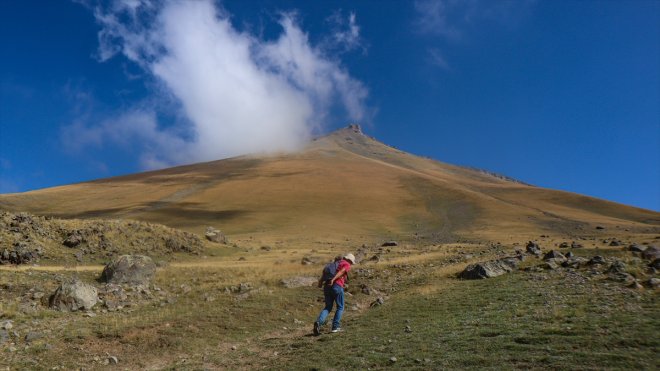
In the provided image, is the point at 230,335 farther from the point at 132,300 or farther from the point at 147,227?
the point at 147,227

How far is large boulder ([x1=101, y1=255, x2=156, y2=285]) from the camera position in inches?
896

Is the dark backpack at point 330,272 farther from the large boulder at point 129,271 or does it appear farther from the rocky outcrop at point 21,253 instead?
the rocky outcrop at point 21,253

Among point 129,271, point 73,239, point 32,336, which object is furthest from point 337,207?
point 32,336

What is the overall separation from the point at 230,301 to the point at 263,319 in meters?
3.06

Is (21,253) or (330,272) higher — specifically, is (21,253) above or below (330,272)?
below

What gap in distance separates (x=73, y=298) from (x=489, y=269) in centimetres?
2066

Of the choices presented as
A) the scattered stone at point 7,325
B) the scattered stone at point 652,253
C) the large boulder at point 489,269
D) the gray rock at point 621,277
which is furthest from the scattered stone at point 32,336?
the scattered stone at point 652,253

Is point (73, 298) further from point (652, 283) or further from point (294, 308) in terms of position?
point (652, 283)

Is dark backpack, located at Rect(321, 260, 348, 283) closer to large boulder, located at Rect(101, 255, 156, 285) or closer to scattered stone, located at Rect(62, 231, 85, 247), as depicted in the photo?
large boulder, located at Rect(101, 255, 156, 285)

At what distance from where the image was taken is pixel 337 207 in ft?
322

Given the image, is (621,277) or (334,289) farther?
(621,277)

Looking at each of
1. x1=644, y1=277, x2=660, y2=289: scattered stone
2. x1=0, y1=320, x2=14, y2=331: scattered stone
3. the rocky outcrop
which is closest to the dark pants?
x1=0, y1=320, x2=14, y2=331: scattered stone

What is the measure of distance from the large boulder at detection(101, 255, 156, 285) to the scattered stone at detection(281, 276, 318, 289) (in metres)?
8.09

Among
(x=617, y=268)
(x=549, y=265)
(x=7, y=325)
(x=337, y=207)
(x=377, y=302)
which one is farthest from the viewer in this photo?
(x=337, y=207)
